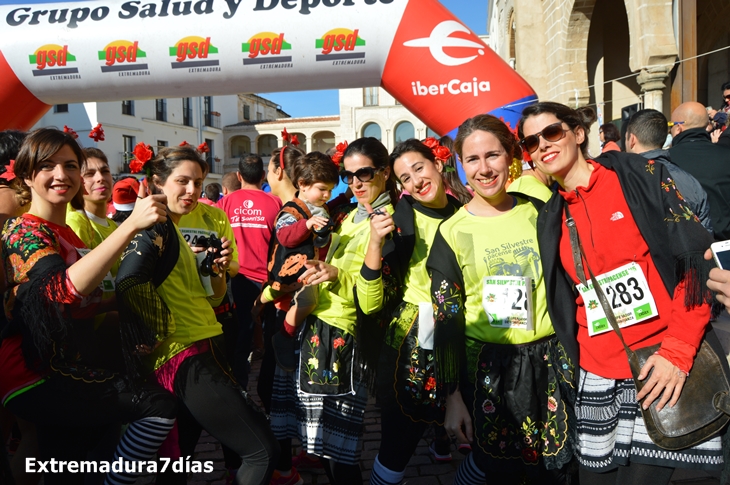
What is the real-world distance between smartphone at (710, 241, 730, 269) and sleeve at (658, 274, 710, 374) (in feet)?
0.92

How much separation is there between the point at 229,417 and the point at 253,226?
3.12m

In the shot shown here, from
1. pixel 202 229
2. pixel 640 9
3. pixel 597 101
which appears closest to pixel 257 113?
pixel 597 101

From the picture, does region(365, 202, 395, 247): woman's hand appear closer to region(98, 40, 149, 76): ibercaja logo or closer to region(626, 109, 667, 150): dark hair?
region(626, 109, 667, 150): dark hair

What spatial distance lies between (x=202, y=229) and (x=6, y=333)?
1.53 metres

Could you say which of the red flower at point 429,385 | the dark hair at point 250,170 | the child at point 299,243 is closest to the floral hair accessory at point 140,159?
the child at point 299,243

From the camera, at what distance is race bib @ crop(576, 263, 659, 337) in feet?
6.81

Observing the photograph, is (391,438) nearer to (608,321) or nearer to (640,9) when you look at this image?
(608,321)

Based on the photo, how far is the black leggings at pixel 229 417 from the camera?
2.53m

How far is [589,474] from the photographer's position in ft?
7.25

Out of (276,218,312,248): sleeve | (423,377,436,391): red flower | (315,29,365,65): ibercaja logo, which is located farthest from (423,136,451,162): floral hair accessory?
(315,29,365,65): ibercaja logo

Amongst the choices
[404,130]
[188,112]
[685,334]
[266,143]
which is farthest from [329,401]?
[266,143]

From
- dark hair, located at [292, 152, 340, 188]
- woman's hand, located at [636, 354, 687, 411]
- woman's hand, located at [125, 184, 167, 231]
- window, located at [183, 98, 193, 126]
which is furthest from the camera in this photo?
window, located at [183, 98, 193, 126]

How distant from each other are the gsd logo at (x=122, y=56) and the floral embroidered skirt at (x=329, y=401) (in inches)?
215

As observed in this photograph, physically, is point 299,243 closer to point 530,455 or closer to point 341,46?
point 530,455
